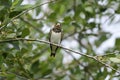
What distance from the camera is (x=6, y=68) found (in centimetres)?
400

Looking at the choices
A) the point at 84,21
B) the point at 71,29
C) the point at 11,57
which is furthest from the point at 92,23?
the point at 11,57

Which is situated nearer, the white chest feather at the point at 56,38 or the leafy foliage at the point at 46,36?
the leafy foliage at the point at 46,36

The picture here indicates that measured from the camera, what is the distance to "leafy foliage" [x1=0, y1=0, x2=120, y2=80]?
3.70 meters

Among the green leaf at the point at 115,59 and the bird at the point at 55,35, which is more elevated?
the bird at the point at 55,35

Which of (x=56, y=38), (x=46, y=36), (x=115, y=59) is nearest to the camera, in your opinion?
(x=115, y=59)

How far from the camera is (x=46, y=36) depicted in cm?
555

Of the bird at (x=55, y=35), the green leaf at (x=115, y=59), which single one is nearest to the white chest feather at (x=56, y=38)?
the bird at (x=55, y=35)

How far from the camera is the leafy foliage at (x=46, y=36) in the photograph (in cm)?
370

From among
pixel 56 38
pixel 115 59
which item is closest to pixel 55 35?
pixel 56 38

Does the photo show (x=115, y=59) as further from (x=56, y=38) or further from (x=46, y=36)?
(x=46, y=36)

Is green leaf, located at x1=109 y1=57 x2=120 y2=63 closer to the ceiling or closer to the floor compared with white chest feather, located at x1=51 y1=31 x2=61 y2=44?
closer to the floor

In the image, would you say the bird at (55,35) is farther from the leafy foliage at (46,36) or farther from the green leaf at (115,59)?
the green leaf at (115,59)

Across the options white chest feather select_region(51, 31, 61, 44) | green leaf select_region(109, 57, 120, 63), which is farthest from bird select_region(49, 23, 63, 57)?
green leaf select_region(109, 57, 120, 63)

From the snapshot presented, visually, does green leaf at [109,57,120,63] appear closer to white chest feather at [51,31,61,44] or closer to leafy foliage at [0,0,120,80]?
leafy foliage at [0,0,120,80]
